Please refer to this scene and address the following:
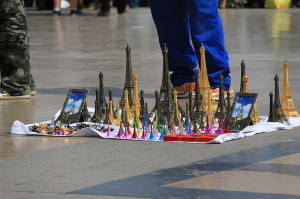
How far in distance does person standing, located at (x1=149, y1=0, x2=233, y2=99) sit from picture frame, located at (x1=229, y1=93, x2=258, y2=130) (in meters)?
1.78

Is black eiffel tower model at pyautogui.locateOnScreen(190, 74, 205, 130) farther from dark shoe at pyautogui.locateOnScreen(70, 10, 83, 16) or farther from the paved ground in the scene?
dark shoe at pyautogui.locateOnScreen(70, 10, 83, 16)

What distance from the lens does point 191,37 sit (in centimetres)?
880

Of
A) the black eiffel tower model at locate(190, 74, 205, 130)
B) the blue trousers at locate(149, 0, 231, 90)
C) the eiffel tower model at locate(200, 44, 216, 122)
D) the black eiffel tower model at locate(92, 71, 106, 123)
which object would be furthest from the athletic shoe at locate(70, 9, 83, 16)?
the black eiffel tower model at locate(190, 74, 205, 130)

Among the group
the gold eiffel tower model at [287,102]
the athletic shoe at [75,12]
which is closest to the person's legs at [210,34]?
the gold eiffel tower model at [287,102]

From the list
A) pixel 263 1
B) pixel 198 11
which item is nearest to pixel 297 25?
pixel 263 1

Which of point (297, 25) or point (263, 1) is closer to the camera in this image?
point (297, 25)

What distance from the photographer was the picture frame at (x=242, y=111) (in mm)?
6770

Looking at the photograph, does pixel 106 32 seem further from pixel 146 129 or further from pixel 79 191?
pixel 79 191

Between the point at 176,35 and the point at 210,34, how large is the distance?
0.39 meters

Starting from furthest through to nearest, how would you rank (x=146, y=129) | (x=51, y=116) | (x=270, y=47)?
(x=270, y=47)
(x=51, y=116)
(x=146, y=129)

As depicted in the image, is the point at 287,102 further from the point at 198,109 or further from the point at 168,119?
the point at 168,119

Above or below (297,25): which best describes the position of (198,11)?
above

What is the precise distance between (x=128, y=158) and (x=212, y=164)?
558mm

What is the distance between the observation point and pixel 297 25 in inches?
751
